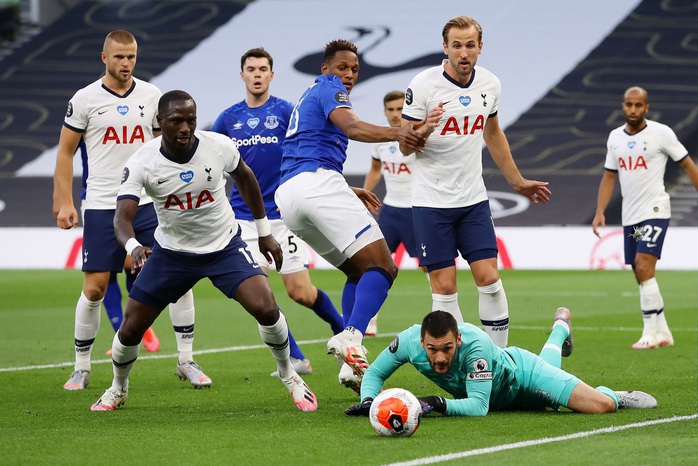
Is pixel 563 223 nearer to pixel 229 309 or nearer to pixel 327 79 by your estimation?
pixel 229 309

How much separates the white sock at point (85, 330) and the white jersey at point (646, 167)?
565 cm

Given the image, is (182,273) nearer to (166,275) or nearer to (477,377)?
(166,275)

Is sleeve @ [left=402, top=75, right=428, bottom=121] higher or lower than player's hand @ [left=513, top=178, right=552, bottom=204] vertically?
higher

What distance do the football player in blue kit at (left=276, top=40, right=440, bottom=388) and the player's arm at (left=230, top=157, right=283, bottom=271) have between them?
37cm

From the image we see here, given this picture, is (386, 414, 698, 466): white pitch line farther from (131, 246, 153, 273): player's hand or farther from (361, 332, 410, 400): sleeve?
(131, 246, 153, 273): player's hand

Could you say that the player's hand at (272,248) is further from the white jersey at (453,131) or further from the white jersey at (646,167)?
the white jersey at (646,167)

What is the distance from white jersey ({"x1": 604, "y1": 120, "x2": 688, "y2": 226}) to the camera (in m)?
11.7

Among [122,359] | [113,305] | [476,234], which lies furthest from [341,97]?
[113,305]

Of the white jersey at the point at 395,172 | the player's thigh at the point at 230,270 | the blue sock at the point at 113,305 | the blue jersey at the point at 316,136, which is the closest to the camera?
the player's thigh at the point at 230,270

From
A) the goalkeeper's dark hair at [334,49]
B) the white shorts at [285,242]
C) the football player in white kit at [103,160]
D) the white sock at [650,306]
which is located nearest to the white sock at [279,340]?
the football player in white kit at [103,160]

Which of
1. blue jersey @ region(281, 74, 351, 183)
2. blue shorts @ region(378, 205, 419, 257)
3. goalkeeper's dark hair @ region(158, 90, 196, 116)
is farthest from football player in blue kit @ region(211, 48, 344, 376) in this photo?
blue shorts @ region(378, 205, 419, 257)

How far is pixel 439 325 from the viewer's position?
246 inches

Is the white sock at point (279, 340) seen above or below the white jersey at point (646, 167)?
below

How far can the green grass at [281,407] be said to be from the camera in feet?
18.5
